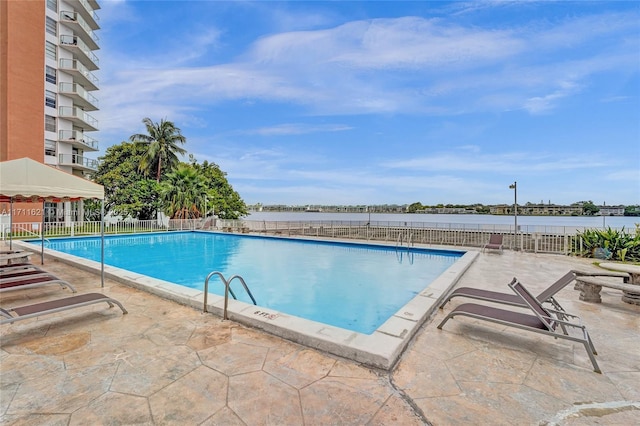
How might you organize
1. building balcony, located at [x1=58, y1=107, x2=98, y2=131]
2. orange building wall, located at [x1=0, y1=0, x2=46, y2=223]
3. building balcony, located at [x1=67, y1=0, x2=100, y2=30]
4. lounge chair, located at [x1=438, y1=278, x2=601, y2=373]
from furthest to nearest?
building balcony, located at [x1=67, y1=0, x2=100, y2=30] → building balcony, located at [x1=58, y1=107, x2=98, y2=131] → orange building wall, located at [x1=0, y1=0, x2=46, y2=223] → lounge chair, located at [x1=438, y1=278, x2=601, y2=373]

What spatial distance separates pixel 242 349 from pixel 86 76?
1282 inches

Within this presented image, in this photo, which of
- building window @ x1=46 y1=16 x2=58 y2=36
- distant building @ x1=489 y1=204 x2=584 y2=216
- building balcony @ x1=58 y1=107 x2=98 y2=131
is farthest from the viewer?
distant building @ x1=489 y1=204 x2=584 y2=216

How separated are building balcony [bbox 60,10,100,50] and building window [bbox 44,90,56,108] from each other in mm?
6141

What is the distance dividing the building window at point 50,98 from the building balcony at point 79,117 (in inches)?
21.4

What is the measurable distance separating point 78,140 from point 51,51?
6.97 metres

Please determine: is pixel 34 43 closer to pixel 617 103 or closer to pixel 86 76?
pixel 86 76

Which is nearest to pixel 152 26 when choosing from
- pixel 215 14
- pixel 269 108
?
pixel 215 14

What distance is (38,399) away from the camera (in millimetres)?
2271

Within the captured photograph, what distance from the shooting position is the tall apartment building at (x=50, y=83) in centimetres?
1962

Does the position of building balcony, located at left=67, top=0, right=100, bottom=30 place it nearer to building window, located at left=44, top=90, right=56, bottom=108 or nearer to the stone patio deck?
building window, located at left=44, top=90, right=56, bottom=108

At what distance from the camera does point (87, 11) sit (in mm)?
25328

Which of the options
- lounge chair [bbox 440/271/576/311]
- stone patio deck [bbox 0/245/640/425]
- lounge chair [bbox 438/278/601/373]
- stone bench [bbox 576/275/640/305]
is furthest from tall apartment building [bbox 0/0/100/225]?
stone bench [bbox 576/275/640/305]

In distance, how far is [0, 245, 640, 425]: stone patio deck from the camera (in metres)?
2.13

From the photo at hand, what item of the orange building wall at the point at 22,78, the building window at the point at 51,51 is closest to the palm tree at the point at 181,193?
the orange building wall at the point at 22,78
